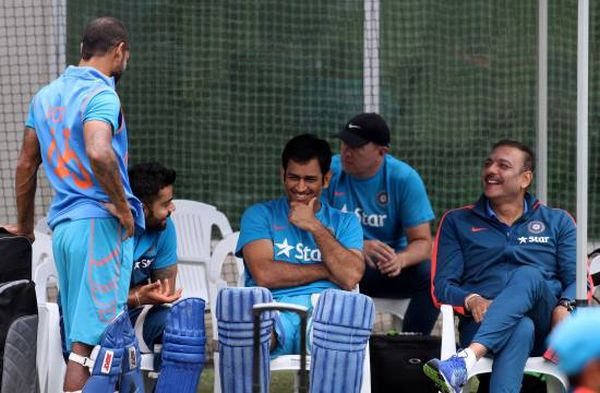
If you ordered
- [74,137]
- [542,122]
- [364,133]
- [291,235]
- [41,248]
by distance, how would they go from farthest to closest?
[542,122] → [364,133] → [41,248] → [291,235] → [74,137]

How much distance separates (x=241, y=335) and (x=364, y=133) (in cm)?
143

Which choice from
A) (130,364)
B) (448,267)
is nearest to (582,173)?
(448,267)

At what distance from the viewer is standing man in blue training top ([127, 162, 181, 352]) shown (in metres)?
5.18

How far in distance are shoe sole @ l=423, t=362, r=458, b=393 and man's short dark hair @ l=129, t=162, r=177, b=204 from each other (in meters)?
1.24

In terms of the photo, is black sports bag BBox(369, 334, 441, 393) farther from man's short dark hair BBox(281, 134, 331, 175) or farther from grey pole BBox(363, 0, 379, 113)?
grey pole BBox(363, 0, 379, 113)

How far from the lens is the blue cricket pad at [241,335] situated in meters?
4.88

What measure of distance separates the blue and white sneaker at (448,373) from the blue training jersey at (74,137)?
128 cm

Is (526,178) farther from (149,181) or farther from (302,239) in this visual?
(149,181)

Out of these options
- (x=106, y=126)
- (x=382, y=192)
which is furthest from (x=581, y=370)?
(x=382, y=192)

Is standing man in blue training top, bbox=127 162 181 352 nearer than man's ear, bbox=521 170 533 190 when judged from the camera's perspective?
Yes

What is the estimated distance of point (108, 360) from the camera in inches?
185

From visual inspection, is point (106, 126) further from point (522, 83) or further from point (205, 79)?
point (522, 83)

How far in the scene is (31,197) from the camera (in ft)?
16.2

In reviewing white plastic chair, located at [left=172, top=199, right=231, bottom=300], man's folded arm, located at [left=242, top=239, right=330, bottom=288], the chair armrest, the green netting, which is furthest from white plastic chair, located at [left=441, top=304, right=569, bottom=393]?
the green netting
